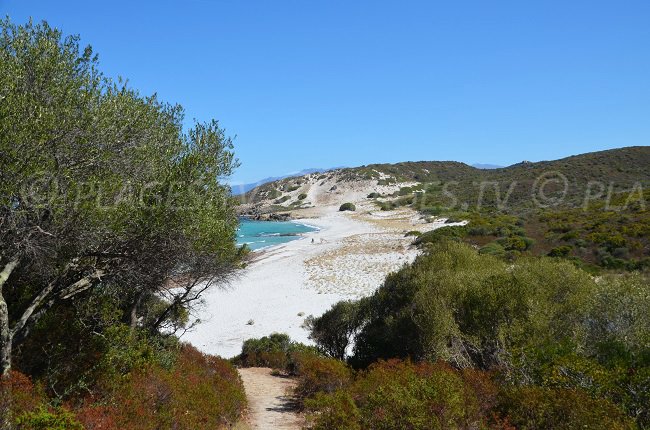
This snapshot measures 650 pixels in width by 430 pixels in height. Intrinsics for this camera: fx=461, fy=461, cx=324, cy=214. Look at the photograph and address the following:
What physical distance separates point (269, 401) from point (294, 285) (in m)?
22.4

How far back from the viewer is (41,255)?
8367 millimetres

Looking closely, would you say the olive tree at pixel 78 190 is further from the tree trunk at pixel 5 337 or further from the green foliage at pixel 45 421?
the green foliage at pixel 45 421

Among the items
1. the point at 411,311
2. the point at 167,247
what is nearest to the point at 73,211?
the point at 167,247

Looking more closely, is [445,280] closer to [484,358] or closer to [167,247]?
[484,358]

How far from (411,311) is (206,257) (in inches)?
296

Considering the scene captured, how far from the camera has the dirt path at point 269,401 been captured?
12875mm

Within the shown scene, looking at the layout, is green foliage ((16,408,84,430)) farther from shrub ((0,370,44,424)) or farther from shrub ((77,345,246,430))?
shrub ((77,345,246,430))
